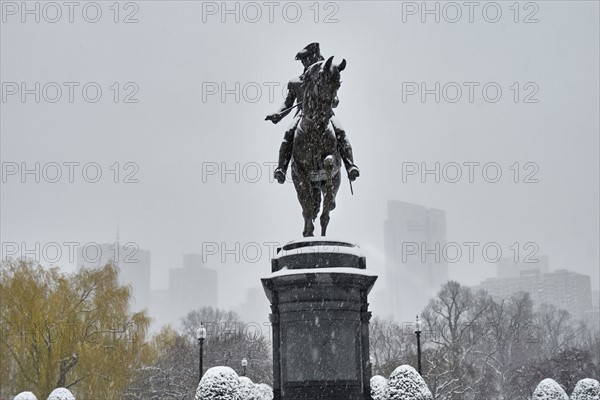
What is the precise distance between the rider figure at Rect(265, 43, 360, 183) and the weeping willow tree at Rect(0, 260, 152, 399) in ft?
72.2

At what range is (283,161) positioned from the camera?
13.1 m

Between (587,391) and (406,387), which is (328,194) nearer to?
(406,387)

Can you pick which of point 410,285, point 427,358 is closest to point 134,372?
point 427,358

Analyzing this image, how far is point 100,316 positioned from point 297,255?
24732mm

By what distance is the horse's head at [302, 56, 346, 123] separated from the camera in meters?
12.7

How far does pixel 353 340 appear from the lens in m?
11.8

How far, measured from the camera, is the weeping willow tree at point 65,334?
106 ft

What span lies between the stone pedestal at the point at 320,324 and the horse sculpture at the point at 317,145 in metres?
1.18

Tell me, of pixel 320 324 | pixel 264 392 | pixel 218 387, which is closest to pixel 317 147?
pixel 320 324

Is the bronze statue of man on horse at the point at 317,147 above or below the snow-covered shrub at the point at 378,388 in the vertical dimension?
above

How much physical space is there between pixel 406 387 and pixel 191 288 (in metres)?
102

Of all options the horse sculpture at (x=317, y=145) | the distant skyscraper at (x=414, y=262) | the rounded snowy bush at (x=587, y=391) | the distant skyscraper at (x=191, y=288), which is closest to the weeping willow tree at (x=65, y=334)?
the rounded snowy bush at (x=587, y=391)

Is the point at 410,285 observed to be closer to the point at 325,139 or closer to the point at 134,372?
the point at 134,372

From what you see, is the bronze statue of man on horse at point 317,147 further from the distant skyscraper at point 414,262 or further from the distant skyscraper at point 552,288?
the distant skyscraper at point 414,262
